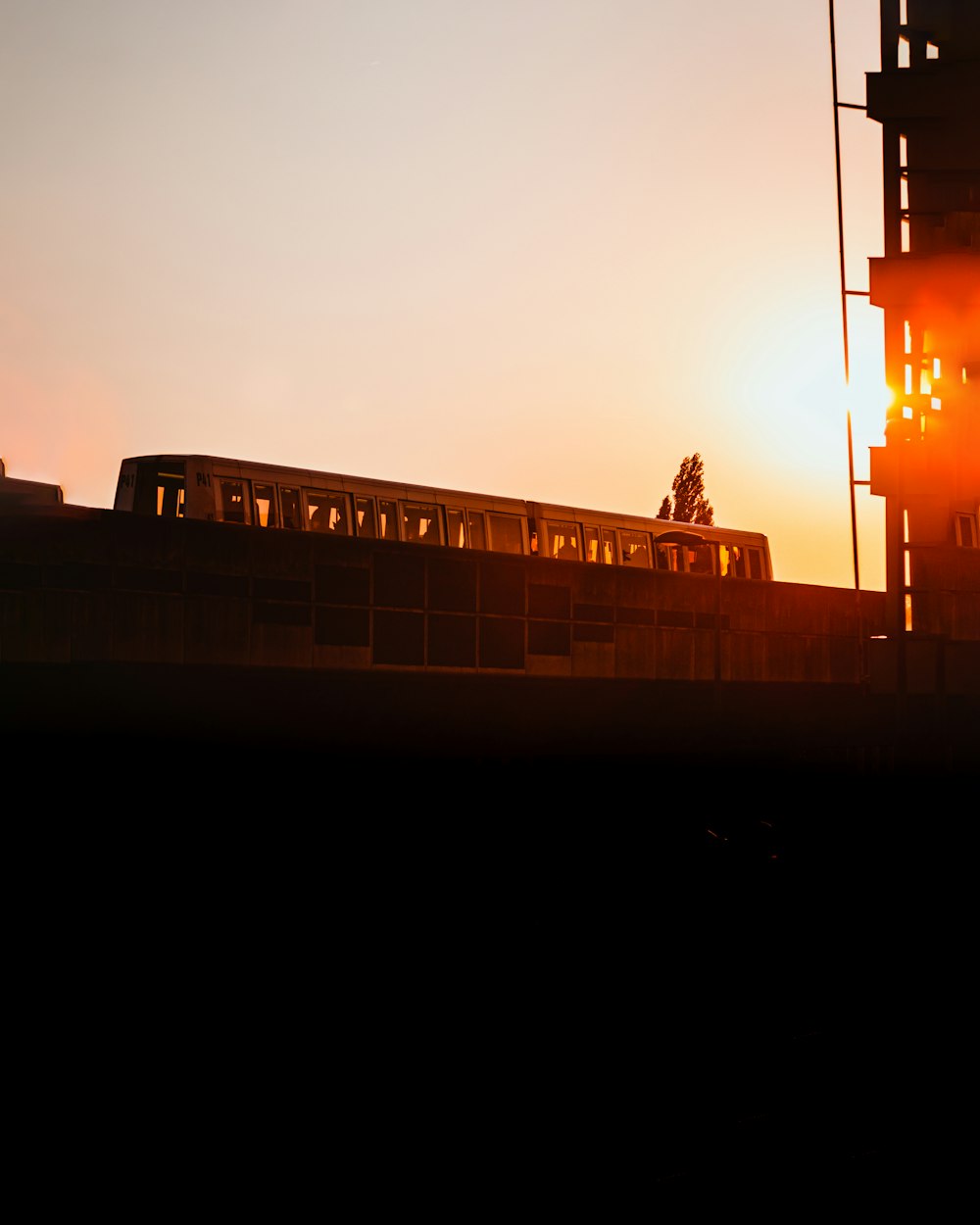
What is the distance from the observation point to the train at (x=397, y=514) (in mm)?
32281

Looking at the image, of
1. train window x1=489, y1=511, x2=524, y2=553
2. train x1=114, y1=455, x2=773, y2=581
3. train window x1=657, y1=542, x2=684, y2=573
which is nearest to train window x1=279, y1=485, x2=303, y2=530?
train x1=114, y1=455, x2=773, y2=581

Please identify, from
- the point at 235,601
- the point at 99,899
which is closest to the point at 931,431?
the point at 235,601

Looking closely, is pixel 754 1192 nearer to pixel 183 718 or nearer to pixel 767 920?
pixel 183 718

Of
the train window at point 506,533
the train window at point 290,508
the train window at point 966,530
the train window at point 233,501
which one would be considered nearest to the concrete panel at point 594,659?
the train window at point 506,533

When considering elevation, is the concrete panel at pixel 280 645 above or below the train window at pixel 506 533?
below

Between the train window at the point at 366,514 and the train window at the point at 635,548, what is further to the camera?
the train window at the point at 635,548

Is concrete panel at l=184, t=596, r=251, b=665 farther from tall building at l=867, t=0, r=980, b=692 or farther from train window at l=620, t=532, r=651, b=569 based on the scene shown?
train window at l=620, t=532, r=651, b=569

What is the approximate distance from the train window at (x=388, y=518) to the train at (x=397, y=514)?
0.07 feet

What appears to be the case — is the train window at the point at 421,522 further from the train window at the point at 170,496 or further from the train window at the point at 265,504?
the train window at the point at 170,496

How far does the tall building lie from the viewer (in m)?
30.3

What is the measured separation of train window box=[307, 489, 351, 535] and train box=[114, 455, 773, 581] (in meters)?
0.02

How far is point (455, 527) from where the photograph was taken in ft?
122

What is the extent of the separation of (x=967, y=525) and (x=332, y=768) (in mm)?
26180

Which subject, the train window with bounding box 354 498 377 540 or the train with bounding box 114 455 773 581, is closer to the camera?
the train with bounding box 114 455 773 581
